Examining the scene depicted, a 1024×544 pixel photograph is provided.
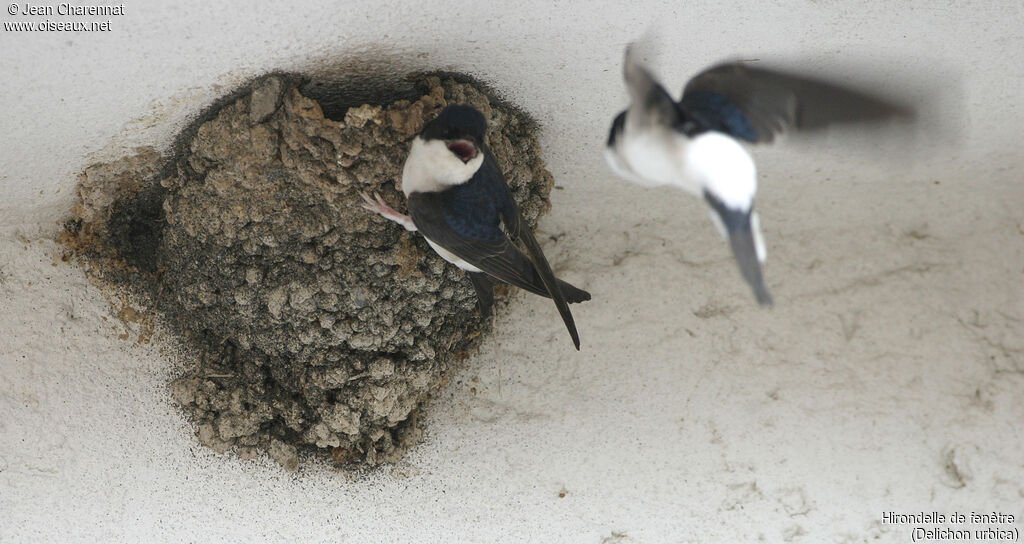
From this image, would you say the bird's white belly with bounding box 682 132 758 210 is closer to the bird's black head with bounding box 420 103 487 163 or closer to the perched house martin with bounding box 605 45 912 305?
the perched house martin with bounding box 605 45 912 305

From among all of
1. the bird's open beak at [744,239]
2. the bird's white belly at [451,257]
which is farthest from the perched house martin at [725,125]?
the bird's white belly at [451,257]

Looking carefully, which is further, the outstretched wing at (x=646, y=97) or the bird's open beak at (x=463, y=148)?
the bird's open beak at (x=463, y=148)

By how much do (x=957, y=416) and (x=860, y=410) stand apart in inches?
9.1

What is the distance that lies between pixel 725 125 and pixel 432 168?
0.72m

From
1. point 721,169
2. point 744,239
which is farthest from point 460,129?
point 744,239

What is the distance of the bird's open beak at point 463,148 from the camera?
1.79 meters

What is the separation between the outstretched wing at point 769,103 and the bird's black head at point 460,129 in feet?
1.60

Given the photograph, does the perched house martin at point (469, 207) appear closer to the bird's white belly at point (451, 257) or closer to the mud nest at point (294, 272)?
the bird's white belly at point (451, 257)

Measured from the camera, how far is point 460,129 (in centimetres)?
177

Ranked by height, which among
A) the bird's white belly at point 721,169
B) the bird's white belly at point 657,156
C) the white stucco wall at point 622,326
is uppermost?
the bird's white belly at point 721,169

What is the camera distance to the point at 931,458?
218cm

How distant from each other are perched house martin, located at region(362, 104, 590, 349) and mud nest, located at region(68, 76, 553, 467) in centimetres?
15

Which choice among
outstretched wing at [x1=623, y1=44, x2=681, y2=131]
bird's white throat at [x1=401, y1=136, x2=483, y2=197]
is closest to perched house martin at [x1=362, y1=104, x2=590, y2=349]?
bird's white throat at [x1=401, y1=136, x2=483, y2=197]

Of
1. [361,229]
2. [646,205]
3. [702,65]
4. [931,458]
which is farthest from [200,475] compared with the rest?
[931,458]
